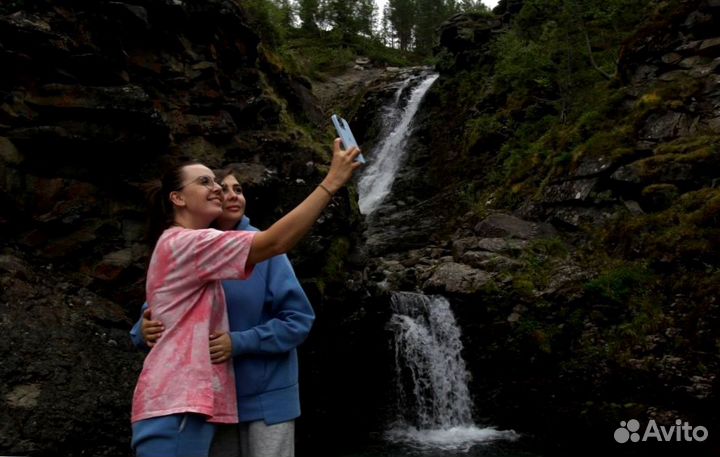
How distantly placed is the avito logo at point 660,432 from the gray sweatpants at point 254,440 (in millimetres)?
9686

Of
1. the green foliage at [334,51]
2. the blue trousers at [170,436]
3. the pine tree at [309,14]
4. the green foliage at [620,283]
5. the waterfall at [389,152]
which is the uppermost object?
the pine tree at [309,14]

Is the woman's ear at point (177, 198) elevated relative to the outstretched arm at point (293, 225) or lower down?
elevated

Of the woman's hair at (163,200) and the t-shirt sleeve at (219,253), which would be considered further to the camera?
the woman's hair at (163,200)

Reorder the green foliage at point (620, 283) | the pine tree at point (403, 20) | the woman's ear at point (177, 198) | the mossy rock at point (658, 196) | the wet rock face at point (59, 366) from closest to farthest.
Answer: the woman's ear at point (177, 198), the wet rock face at point (59, 366), the green foliage at point (620, 283), the mossy rock at point (658, 196), the pine tree at point (403, 20)

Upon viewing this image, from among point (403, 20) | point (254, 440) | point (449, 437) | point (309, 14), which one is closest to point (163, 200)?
point (254, 440)

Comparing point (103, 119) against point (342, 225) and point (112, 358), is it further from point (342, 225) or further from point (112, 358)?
point (342, 225)

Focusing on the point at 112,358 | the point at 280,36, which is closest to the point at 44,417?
the point at 112,358

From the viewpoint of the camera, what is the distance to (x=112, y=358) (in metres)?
6.96

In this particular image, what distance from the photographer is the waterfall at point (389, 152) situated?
2326 cm

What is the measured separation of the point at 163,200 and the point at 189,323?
643 millimetres

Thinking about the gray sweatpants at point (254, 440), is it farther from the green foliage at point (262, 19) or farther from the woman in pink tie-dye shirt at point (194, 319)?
the green foliage at point (262, 19)

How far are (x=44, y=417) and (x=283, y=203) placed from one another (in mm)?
5134

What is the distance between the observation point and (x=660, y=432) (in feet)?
31.6

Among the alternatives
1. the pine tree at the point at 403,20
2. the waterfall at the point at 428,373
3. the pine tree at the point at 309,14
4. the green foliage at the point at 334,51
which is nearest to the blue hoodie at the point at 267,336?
the waterfall at the point at 428,373
